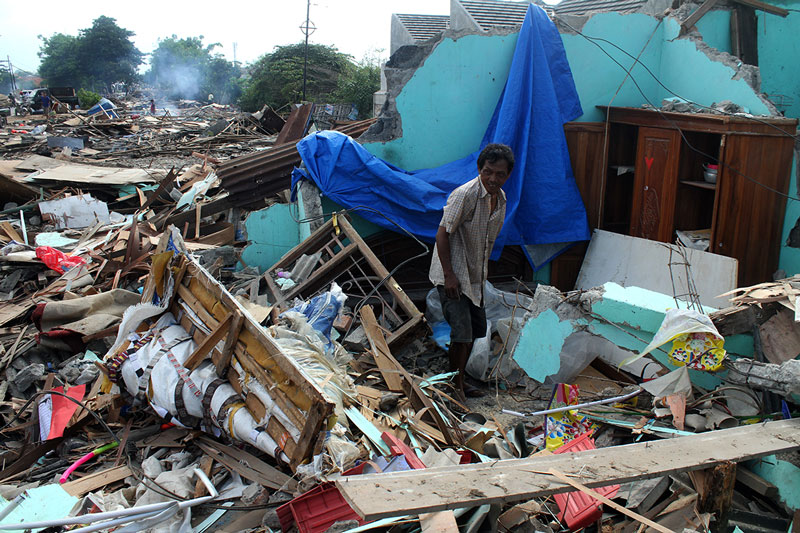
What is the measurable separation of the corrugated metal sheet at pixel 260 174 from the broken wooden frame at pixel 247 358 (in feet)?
10.5

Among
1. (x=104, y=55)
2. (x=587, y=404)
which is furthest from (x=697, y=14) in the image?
(x=104, y=55)

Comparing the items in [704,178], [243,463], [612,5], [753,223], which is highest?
[612,5]

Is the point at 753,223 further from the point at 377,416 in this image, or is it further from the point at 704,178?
the point at 377,416

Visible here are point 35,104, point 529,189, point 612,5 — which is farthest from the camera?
point 35,104

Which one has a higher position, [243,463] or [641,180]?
[641,180]

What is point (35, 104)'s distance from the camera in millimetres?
→ 25797

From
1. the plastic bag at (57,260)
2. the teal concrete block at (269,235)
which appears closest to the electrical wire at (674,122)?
the teal concrete block at (269,235)

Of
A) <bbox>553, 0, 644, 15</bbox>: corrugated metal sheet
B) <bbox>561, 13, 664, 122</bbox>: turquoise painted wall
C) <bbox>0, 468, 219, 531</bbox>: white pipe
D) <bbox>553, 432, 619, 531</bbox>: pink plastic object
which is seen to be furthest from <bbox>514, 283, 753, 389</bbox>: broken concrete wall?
<bbox>553, 0, 644, 15</bbox>: corrugated metal sheet

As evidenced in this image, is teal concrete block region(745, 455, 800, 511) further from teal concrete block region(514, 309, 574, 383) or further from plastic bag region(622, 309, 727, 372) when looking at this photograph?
teal concrete block region(514, 309, 574, 383)

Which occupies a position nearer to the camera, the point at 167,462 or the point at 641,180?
the point at 167,462

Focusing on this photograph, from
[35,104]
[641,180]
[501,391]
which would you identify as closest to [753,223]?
[641,180]

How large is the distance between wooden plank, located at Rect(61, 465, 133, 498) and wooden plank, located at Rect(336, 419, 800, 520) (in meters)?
1.72

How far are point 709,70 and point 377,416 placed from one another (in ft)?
16.2

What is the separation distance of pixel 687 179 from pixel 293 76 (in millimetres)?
25247
